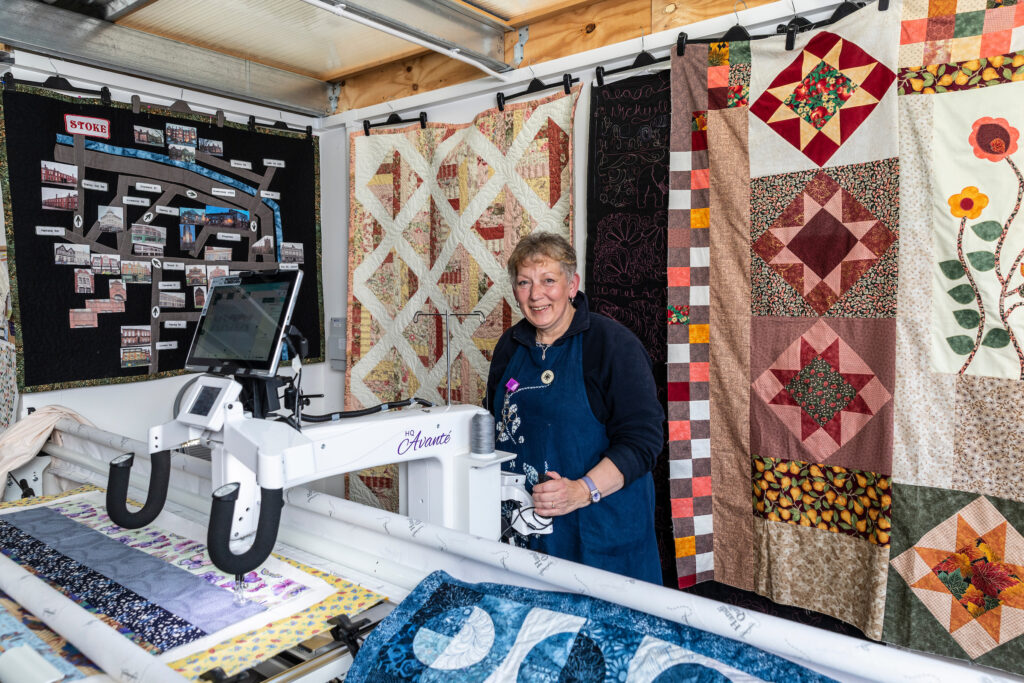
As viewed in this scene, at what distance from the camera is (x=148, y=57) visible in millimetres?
2586

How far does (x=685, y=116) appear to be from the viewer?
2129 millimetres

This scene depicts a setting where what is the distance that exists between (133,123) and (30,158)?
1.33ft

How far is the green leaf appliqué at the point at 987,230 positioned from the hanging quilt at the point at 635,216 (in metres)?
→ 0.84

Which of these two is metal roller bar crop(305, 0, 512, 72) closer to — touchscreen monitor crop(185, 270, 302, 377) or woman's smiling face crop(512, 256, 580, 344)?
woman's smiling face crop(512, 256, 580, 344)

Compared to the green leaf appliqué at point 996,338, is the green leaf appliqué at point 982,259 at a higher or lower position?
higher

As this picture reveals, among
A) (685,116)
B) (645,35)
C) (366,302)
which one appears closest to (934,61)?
(685,116)

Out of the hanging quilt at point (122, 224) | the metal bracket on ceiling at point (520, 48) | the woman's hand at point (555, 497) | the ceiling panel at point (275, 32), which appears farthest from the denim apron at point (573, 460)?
the hanging quilt at point (122, 224)

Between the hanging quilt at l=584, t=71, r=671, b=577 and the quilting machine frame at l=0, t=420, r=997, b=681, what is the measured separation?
119 cm

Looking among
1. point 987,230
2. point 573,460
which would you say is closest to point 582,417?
point 573,460

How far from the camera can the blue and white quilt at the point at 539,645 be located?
83 centimetres

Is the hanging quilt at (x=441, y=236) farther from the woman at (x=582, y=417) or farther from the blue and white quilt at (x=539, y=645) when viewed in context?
the blue and white quilt at (x=539, y=645)

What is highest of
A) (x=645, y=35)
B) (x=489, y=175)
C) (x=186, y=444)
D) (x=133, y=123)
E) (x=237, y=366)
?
(x=645, y=35)

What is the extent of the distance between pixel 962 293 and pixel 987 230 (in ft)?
0.53

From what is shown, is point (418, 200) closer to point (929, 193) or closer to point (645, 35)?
point (645, 35)
